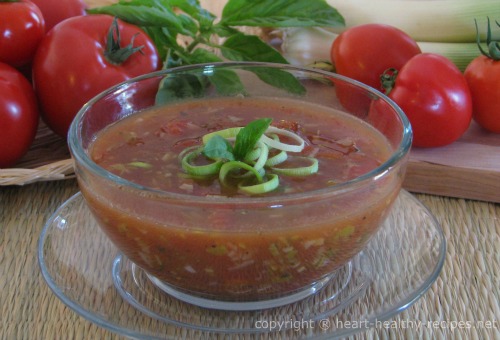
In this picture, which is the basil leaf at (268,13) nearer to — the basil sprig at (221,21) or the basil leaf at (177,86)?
the basil sprig at (221,21)

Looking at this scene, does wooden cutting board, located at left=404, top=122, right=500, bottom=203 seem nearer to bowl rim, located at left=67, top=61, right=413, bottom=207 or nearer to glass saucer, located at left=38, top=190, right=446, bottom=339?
glass saucer, located at left=38, top=190, right=446, bottom=339

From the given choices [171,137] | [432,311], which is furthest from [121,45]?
[432,311]

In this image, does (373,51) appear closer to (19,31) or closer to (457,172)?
(457,172)

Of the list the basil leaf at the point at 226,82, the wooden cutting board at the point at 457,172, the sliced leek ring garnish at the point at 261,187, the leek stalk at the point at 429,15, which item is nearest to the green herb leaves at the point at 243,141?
the sliced leek ring garnish at the point at 261,187

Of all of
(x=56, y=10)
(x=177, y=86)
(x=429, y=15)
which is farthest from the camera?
(x=429, y=15)

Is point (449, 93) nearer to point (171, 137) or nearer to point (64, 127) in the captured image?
point (171, 137)

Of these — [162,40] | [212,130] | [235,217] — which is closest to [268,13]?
[162,40]

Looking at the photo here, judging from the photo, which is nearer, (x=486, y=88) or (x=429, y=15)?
(x=486, y=88)

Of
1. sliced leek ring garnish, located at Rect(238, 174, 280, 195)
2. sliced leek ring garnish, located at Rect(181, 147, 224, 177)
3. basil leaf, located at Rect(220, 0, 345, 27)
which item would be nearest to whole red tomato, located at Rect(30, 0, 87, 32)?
basil leaf, located at Rect(220, 0, 345, 27)
